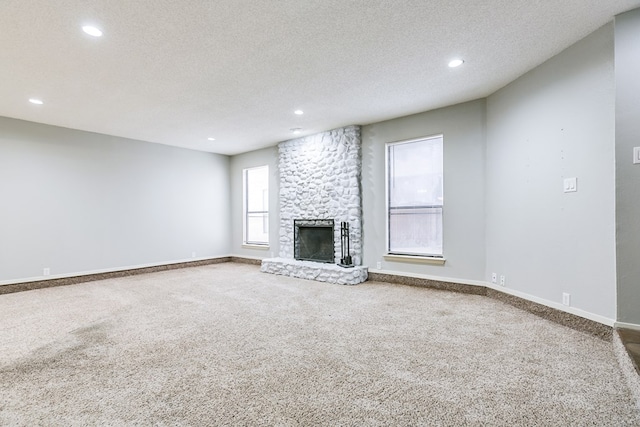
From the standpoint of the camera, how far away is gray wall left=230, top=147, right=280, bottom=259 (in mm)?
6734

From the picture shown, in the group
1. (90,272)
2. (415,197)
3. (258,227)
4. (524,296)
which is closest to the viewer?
(524,296)

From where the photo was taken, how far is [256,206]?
24.2 feet

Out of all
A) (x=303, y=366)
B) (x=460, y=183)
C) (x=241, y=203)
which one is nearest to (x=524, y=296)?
(x=460, y=183)

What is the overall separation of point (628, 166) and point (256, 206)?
633cm

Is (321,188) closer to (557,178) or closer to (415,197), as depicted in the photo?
(415,197)

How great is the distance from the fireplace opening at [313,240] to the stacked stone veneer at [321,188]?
0.37 ft

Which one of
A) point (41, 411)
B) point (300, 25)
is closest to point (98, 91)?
point (300, 25)

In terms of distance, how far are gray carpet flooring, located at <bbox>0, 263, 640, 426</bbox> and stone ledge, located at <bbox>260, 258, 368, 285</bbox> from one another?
3.41 feet

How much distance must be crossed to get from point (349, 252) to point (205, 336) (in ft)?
9.86

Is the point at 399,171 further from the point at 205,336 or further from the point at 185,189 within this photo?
the point at 185,189

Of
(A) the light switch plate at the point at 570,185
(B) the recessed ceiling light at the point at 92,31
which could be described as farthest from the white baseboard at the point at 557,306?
(B) the recessed ceiling light at the point at 92,31

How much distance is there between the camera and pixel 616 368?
7.01 feet

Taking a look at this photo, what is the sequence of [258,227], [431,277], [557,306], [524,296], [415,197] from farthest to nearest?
1. [258,227]
2. [415,197]
3. [431,277]
4. [524,296]
5. [557,306]

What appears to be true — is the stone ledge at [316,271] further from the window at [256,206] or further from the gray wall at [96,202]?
the gray wall at [96,202]
